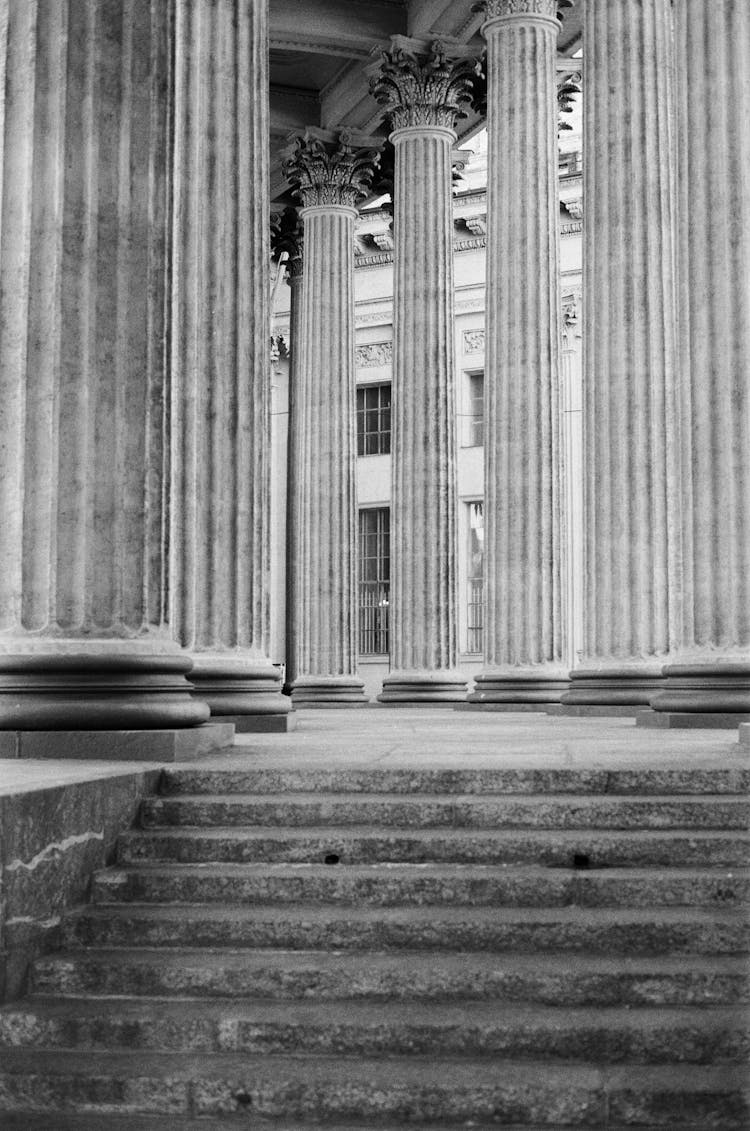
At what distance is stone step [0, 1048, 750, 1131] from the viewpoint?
9352 mm

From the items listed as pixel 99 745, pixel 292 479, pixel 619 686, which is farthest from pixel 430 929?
pixel 292 479

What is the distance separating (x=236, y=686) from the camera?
2308 centimetres

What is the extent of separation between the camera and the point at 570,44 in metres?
52.5

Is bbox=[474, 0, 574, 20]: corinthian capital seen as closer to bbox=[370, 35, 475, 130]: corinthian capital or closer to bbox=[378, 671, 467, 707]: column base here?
bbox=[370, 35, 475, 130]: corinthian capital

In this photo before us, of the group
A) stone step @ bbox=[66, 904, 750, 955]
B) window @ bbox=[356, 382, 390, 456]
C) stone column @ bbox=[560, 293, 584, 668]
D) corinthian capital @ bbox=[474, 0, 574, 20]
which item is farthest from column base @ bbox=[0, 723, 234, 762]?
window @ bbox=[356, 382, 390, 456]

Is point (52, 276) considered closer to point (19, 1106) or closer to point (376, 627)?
point (19, 1106)

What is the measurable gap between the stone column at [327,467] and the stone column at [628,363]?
55.4ft

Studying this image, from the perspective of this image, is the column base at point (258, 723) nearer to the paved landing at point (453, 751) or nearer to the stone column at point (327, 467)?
the paved landing at point (453, 751)

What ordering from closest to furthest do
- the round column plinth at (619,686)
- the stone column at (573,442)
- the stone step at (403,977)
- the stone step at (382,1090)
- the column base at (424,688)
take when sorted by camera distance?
the stone step at (382,1090) → the stone step at (403,977) → the round column plinth at (619,686) → the column base at (424,688) → the stone column at (573,442)

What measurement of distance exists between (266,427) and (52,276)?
29.2 feet

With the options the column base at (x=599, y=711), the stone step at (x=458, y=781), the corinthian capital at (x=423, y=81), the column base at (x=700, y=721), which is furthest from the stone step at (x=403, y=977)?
the corinthian capital at (x=423, y=81)

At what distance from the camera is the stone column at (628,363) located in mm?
30500

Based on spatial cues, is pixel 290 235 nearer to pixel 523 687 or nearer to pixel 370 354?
pixel 370 354

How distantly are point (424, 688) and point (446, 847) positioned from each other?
30.6 meters
